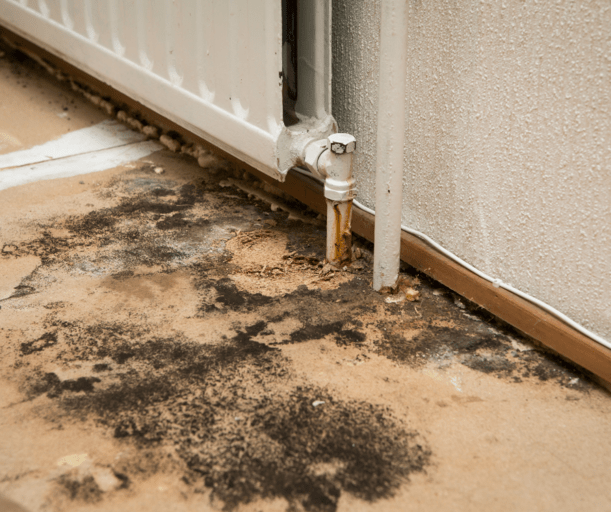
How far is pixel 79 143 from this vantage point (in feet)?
5.54

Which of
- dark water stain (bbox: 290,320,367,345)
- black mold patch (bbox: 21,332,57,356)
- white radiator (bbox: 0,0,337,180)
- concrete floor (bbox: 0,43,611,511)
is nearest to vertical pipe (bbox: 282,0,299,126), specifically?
white radiator (bbox: 0,0,337,180)

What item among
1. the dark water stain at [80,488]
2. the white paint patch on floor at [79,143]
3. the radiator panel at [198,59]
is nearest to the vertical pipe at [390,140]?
the radiator panel at [198,59]

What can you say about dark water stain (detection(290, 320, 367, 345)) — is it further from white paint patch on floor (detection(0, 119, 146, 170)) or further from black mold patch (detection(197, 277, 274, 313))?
white paint patch on floor (detection(0, 119, 146, 170))

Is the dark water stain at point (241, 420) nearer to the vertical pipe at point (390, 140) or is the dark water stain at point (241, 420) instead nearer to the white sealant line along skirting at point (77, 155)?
the vertical pipe at point (390, 140)

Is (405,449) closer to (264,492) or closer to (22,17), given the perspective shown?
(264,492)

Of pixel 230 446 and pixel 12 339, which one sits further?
pixel 12 339

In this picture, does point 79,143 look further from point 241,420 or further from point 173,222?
point 241,420

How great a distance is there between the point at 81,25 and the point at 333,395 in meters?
1.14

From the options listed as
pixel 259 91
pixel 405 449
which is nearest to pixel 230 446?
pixel 405 449

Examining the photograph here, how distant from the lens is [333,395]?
0.86 meters

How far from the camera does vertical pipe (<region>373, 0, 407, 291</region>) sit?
928mm

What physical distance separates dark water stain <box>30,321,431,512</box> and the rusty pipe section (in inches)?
10.7

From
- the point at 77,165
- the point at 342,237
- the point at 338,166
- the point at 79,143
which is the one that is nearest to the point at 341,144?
the point at 338,166

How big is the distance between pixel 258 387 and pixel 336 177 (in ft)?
1.29
